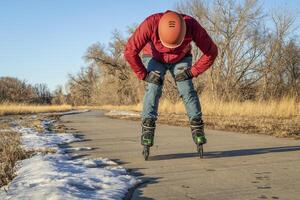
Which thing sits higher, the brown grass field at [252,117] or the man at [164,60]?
the man at [164,60]

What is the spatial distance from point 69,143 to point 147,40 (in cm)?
296

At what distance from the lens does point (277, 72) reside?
1268 inches

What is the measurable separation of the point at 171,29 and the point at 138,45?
0.45m

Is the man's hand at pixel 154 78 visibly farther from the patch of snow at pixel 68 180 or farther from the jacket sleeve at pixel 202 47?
the patch of snow at pixel 68 180

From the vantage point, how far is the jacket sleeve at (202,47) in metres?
5.36

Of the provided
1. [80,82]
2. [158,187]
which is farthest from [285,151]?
[80,82]

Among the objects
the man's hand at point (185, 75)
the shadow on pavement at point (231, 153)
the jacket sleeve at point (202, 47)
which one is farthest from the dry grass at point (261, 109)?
the man's hand at point (185, 75)

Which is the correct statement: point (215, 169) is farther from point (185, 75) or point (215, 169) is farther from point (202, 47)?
point (202, 47)

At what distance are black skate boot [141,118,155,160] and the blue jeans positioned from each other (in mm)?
70

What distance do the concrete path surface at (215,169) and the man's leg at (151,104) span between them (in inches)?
11.8

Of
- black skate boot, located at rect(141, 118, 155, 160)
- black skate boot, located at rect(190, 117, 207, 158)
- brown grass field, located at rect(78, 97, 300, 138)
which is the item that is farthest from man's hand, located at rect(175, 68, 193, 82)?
brown grass field, located at rect(78, 97, 300, 138)

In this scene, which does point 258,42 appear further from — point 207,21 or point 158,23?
point 158,23

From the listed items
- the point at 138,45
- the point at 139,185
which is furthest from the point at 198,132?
the point at 139,185

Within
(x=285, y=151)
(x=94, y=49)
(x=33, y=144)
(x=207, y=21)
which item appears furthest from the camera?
(x=94, y=49)
